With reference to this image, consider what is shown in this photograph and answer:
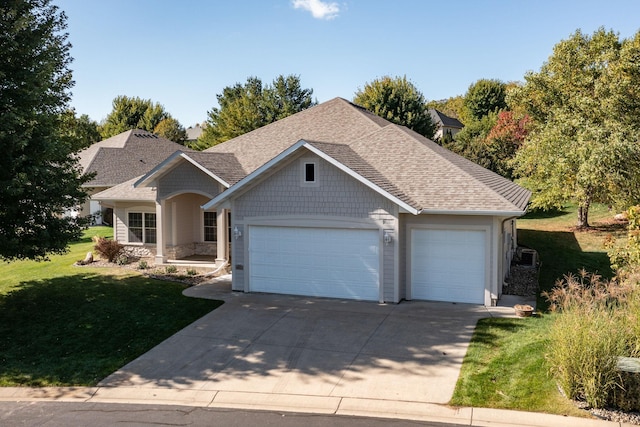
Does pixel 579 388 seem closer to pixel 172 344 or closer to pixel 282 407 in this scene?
pixel 282 407

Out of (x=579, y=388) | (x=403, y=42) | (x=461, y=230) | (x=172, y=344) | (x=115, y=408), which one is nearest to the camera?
(x=579, y=388)

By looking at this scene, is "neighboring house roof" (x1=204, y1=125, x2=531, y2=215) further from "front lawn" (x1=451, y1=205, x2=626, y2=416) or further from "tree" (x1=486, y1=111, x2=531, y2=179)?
"tree" (x1=486, y1=111, x2=531, y2=179)

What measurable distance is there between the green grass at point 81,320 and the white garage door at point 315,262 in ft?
6.97

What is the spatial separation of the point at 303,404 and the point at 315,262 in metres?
7.30

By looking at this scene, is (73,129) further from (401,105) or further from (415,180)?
(401,105)

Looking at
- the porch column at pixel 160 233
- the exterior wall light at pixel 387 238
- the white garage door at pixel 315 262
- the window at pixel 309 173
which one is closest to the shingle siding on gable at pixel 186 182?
the porch column at pixel 160 233

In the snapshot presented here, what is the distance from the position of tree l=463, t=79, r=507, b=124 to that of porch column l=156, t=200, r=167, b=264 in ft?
168

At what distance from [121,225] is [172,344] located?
13061 millimetres

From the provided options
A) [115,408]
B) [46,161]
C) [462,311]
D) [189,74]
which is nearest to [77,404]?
[115,408]

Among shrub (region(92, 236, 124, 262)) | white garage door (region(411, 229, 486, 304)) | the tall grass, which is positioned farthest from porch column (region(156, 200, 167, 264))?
the tall grass

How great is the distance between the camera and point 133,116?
6166 centimetres

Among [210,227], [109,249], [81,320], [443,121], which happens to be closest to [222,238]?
[210,227]

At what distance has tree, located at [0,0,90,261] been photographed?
13039mm

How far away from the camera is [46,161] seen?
→ 14094 millimetres
